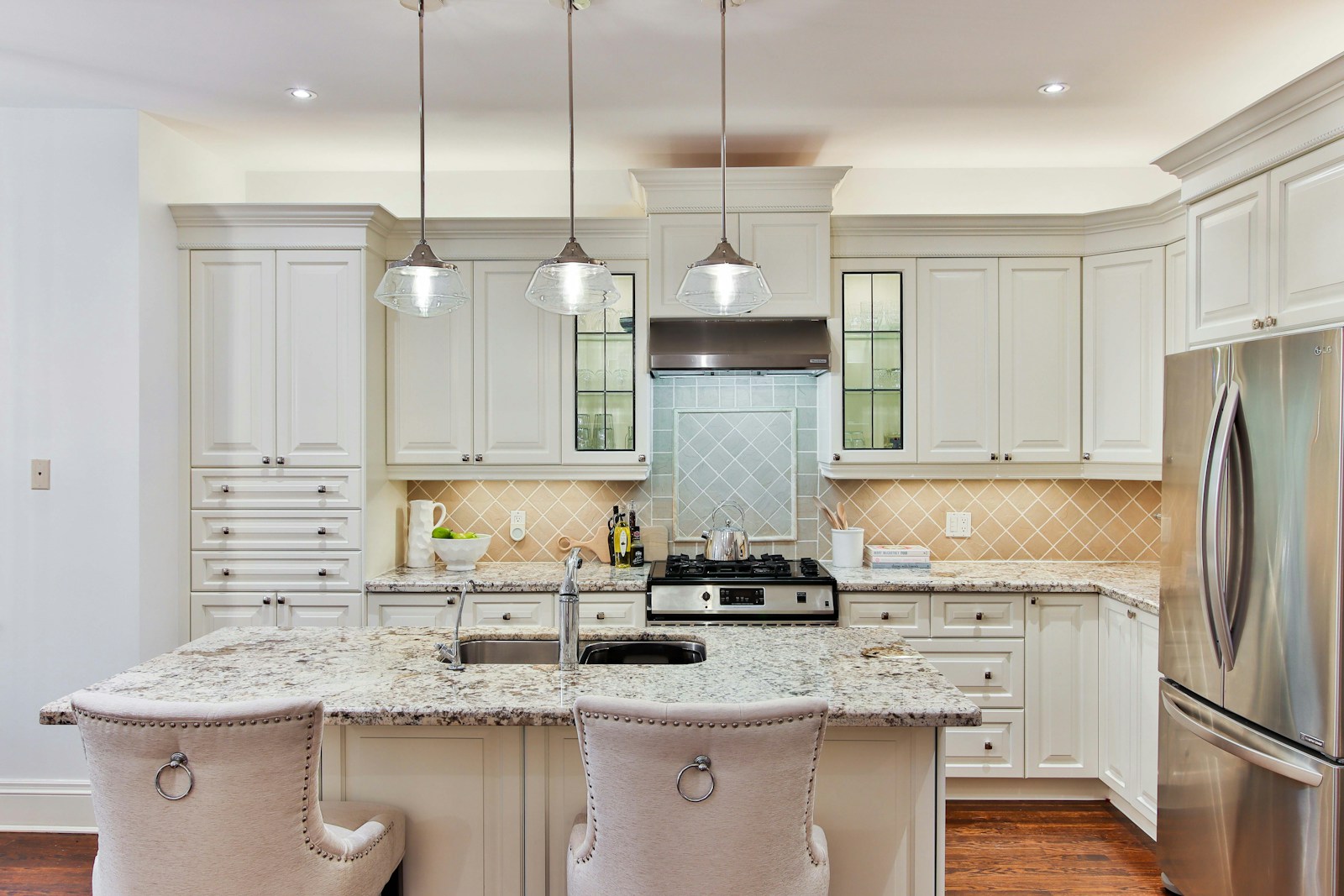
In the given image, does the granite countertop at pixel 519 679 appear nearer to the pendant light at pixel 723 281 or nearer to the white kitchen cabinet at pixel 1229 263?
the pendant light at pixel 723 281

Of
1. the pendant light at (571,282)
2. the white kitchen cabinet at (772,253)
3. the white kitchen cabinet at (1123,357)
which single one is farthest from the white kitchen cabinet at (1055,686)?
the pendant light at (571,282)

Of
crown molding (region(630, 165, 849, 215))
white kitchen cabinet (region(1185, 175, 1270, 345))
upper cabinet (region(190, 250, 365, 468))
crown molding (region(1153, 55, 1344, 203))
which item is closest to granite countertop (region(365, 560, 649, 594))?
upper cabinet (region(190, 250, 365, 468))

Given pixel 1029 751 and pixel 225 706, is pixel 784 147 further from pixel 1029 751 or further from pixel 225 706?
pixel 225 706

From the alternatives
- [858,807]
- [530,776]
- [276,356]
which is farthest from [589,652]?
[276,356]

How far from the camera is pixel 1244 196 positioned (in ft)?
8.07

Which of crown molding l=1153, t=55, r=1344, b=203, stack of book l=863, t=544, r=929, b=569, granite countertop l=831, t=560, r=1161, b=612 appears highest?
crown molding l=1153, t=55, r=1344, b=203

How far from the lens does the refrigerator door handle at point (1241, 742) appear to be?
6.46 ft

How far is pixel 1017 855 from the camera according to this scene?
9.43 ft

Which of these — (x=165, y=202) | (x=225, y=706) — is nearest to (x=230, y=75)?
(x=165, y=202)

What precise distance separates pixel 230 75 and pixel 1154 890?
13.9 feet

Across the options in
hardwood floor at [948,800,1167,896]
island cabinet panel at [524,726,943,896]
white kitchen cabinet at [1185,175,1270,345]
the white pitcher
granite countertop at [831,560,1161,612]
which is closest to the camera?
island cabinet panel at [524,726,943,896]

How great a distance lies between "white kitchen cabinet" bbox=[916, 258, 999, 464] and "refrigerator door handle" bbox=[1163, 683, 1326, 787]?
1.31m

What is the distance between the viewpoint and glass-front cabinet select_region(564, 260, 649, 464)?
11.8 feet

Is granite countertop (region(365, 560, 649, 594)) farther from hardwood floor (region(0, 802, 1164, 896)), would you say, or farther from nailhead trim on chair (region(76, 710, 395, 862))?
nailhead trim on chair (region(76, 710, 395, 862))
